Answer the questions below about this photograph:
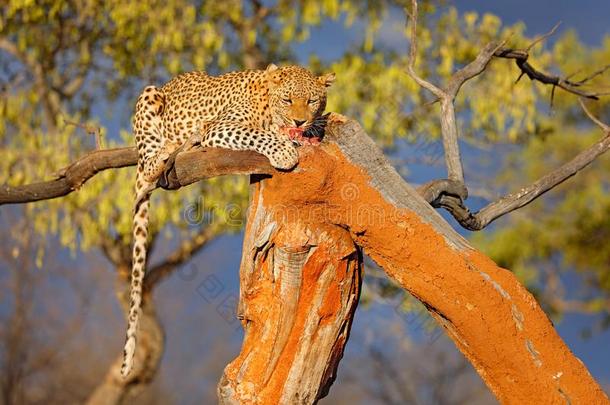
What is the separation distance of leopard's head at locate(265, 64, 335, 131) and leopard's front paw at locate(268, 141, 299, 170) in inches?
13.5

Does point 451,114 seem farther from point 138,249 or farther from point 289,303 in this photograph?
point 138,249

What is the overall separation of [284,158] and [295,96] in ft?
1.97

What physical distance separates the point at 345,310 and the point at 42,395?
10.2 meters

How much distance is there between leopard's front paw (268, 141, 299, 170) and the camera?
14.4ft

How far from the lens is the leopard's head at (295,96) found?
4.77m

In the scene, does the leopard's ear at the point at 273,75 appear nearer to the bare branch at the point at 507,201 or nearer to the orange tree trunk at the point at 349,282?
the orange tree trunk at the point at 349,282

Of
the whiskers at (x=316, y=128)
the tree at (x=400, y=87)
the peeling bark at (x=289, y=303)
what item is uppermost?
the tree at (x=400, y=87)

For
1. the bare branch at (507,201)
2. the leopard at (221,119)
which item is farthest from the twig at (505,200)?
the leopard at (221,119)

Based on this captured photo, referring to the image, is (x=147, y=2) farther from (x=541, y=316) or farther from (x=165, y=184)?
(x=541, y=316)

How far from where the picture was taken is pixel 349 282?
469 cm

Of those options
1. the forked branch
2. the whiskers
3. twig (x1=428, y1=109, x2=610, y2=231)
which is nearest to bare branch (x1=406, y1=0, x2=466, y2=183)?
the forked branch

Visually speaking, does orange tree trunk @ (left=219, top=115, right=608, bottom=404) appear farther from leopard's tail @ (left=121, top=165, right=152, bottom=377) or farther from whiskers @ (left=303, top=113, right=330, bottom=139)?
leopard's tail @ (left=121, top=165, right=152, bottom=377)

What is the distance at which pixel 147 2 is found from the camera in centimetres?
1002

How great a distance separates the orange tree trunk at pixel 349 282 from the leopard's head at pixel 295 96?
200 mm
